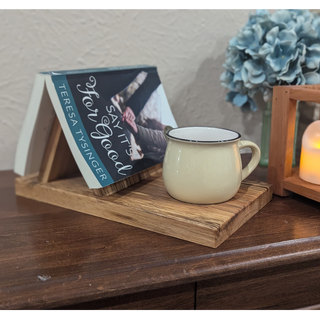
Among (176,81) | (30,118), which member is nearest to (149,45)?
(176,81)

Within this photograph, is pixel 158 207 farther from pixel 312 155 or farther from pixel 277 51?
pixel 277 51

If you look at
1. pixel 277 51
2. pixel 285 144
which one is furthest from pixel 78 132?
pixel 277 51

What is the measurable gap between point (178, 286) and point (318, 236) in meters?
0.22

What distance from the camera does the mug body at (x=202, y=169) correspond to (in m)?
0.56

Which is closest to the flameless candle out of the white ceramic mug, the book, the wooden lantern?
the wooden lantern

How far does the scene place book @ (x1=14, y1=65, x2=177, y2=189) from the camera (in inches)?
23.5

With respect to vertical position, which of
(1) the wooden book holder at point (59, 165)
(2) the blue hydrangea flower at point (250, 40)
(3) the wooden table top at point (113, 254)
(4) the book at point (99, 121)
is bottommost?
(3) the wooden table top at point (113, 254)

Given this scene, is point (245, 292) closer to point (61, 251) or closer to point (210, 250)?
point (210, 250)

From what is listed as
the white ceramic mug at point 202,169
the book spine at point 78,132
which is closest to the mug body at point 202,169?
the white ceramic mug at point 202,169

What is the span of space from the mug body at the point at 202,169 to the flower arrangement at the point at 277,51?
0.92 ft

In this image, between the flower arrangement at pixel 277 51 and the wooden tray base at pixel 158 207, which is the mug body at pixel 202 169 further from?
the flower arrangement at pixel 277 51

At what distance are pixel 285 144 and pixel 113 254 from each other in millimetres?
364

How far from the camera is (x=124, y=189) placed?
0.65m

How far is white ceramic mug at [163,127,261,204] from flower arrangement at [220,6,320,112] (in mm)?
280
